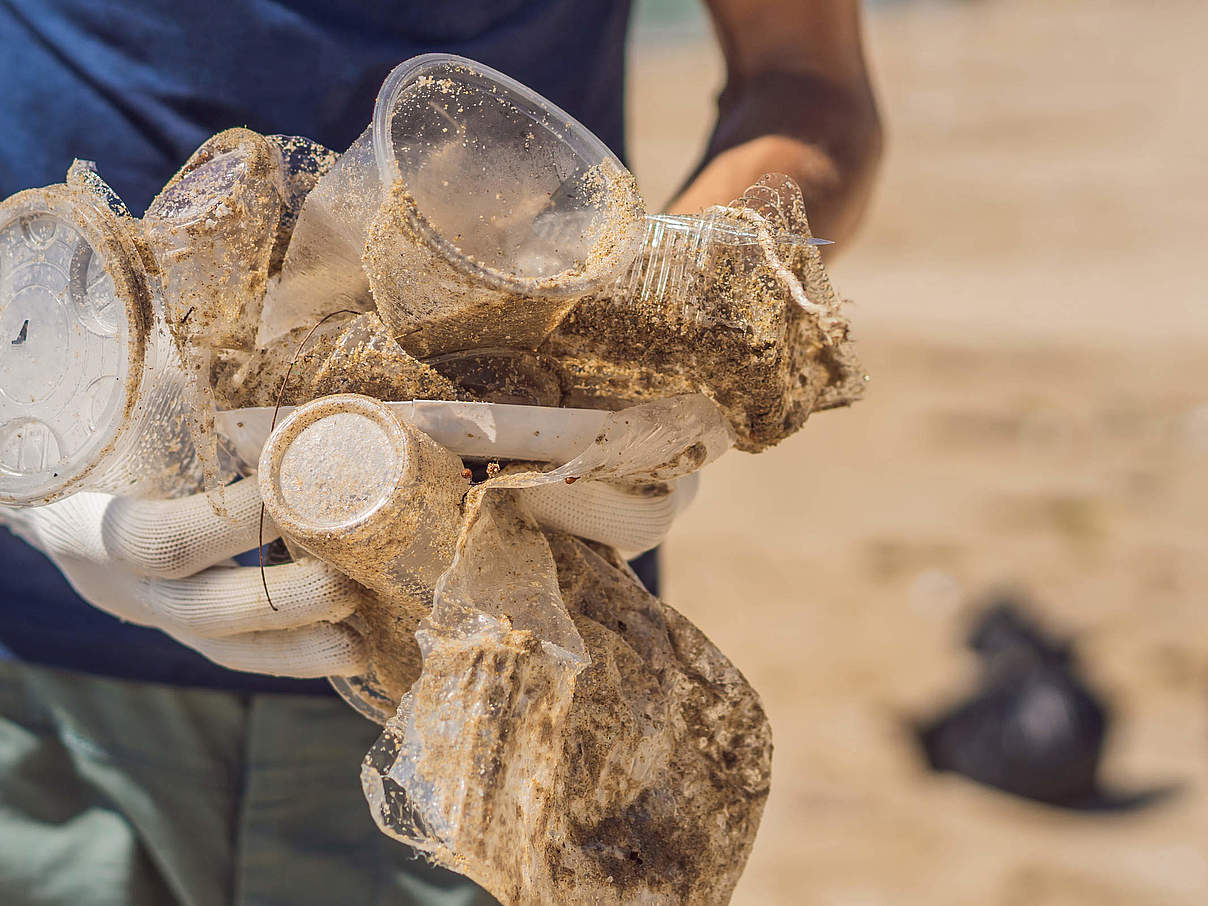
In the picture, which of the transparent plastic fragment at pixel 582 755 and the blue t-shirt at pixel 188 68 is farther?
the blue t-shirt at pixel 188 68

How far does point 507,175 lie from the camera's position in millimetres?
898

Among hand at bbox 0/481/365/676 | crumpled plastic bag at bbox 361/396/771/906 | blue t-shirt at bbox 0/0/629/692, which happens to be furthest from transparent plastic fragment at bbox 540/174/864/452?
blue t-shirt at bbox 0/0/629/692

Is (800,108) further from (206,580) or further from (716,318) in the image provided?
(206,580)

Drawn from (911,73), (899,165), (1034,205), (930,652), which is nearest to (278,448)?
(930,652)

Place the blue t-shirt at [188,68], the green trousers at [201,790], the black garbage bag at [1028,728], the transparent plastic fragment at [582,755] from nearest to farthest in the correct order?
1. the transparent plastic fragment at [582,755]
2. the blue t-shirt at [188,68]
3. the green trousers at [201,790]
4. the black garbage bag at [1028,728]

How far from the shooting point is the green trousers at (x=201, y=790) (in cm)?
140

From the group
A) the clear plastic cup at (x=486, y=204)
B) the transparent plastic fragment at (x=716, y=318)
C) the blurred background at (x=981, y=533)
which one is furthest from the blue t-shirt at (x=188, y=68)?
the blurred background at (x=981, y=533)

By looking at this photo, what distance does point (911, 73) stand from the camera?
1269 centimetres

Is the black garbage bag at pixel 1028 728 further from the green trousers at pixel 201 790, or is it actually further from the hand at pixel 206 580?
the hand at pixel 206 580

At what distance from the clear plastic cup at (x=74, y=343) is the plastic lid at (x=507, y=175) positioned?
0.78 feet

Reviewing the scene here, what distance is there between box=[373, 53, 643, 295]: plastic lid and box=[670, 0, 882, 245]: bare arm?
368 millimetres

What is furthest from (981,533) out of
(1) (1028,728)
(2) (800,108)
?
(2) (800,108)

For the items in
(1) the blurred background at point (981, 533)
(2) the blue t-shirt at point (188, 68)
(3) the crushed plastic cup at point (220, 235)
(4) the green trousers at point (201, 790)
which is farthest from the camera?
(1) the blurred background at point (981, 533)

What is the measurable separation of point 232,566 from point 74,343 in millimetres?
258
